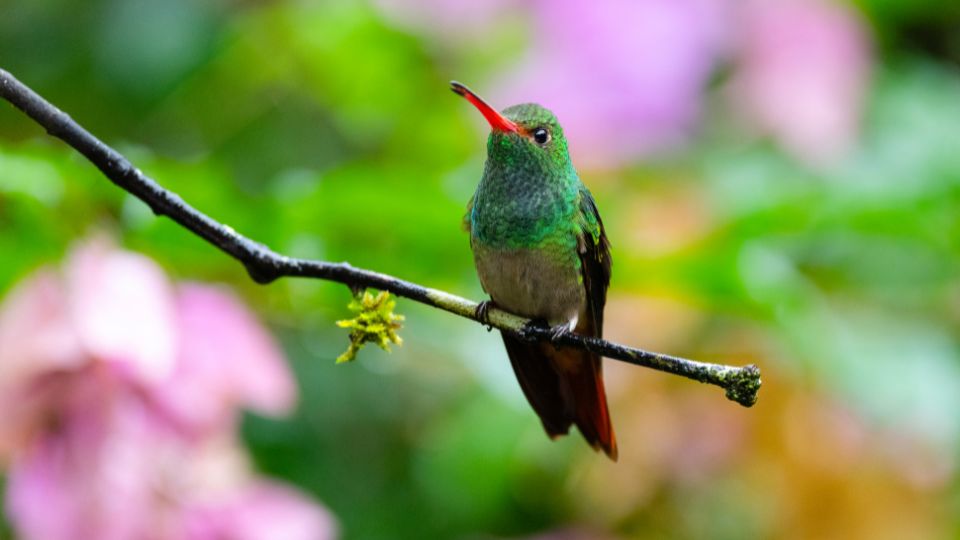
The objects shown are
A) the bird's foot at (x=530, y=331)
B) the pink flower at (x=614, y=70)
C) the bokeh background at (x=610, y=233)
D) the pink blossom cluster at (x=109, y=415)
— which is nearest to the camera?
the bird's foot at (x=530, y=331)

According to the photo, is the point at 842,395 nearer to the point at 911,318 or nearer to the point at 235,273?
the point at 911,318

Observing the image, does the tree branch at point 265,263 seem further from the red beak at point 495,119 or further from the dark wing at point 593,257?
the dark wing at point 593,257

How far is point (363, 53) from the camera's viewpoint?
2117 mm

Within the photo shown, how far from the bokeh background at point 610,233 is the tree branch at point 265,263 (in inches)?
26.9

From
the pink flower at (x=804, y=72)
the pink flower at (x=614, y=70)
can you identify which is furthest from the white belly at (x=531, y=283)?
the pink flower at (x=804, y=72)

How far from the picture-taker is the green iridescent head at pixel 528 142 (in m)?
0.83

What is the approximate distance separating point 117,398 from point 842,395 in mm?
1032

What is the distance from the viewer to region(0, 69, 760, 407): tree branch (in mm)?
637

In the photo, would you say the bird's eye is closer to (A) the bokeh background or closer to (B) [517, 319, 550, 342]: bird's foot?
(B) [517, 319, 550, 342]: bird's foot

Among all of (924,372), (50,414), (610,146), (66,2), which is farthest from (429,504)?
(66,2)

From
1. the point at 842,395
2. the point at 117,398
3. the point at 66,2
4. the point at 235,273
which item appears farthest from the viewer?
the point at 66,2

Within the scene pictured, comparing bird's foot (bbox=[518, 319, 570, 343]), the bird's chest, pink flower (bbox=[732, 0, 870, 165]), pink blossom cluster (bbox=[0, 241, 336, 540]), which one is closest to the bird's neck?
the bird's chest

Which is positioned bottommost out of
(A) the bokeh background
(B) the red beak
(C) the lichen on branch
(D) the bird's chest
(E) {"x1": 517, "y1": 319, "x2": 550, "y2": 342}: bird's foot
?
(C) the lichen on branch

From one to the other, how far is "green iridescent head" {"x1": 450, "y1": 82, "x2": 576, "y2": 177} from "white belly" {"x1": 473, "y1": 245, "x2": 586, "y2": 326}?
0.07 metres
